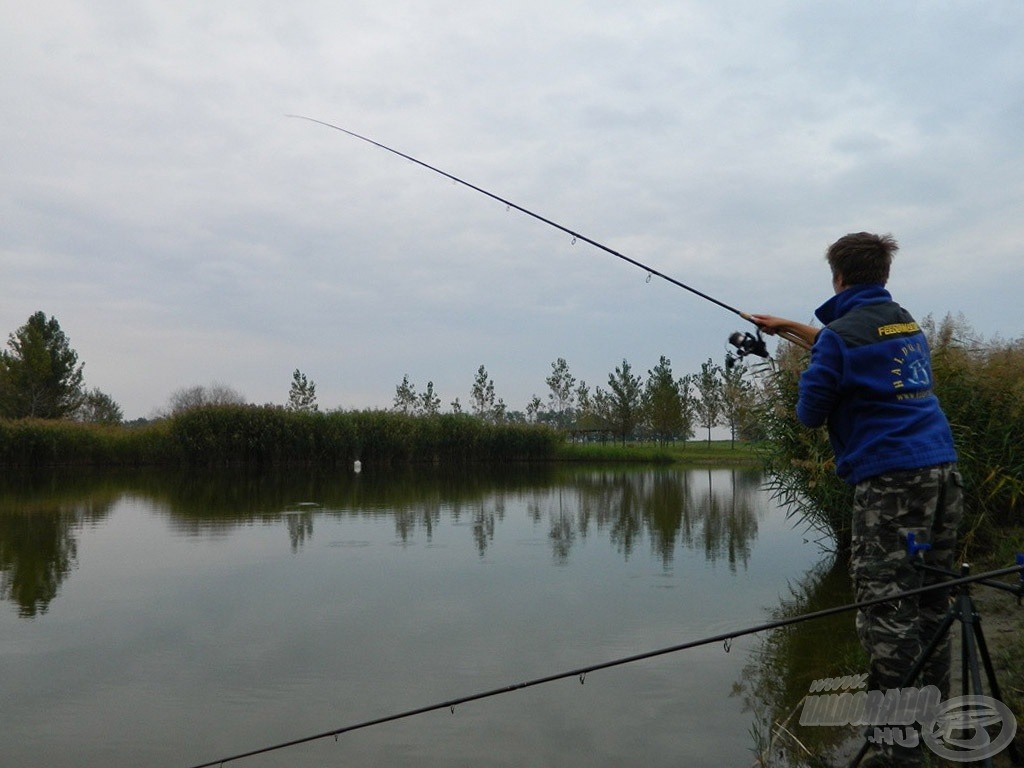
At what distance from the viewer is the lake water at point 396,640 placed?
157 inches

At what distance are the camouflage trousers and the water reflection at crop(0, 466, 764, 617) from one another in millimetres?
5785

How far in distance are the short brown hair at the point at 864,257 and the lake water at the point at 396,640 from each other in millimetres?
2178

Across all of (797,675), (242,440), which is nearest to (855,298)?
(797,675)

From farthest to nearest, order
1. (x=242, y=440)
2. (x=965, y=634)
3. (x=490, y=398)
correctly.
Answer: (x=490, y=398), (x=242, y=440), (x=965, y=634)

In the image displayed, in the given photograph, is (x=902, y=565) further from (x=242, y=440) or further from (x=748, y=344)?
(x=242, y=440)

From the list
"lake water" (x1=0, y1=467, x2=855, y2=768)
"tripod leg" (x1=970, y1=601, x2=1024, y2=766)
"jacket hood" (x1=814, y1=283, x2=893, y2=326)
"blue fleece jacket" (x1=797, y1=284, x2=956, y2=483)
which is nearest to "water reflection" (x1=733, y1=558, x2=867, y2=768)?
"lake water" (x1=0, y1=467, x2=855, y2=768)

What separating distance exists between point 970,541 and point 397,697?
499cm

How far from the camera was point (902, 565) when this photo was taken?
2.77 meters

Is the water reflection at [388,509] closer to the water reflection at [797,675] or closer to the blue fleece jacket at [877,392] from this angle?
the water reflection at [797,675]

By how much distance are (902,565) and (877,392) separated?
60cm

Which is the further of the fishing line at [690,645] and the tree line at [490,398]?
the tree line at [490,398]

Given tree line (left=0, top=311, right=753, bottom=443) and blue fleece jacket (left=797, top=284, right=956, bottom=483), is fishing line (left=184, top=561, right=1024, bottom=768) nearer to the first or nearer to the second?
blue fleece jacket (left=797, top=284, right=956, bottom=483)

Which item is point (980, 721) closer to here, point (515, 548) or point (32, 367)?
point (515, 548)

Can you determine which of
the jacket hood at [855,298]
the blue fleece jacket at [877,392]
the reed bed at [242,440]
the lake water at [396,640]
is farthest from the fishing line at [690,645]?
the reed bed at [242,440]
